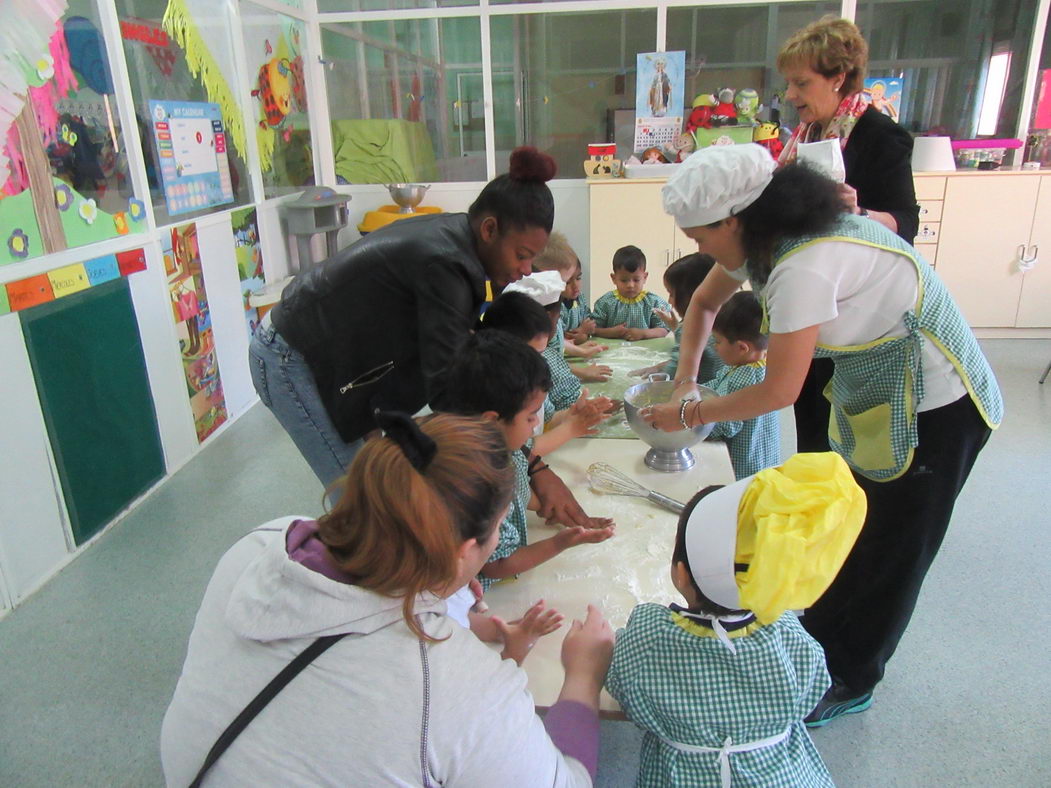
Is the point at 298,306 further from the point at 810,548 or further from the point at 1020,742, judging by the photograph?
the point at 1020,742

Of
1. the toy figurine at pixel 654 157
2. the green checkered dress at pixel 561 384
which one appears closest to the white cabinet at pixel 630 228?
the toy figurine at pixel 654 157

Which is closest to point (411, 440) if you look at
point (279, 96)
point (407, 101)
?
point (279, 96)

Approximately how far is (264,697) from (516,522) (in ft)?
2.00

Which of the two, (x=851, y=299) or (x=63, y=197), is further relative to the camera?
(x=63, y=197)

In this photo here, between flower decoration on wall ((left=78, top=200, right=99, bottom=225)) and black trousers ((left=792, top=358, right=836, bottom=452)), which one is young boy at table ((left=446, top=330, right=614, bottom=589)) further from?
flower decoration on wall ((left=78, top=200, right=99, bottom=225))

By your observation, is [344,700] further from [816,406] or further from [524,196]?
Answer: [816,406]

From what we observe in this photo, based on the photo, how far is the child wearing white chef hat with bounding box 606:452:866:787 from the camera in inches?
31.8

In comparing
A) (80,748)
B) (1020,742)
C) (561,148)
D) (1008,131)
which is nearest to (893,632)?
→ (1020,742)

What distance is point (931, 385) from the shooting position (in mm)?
1215

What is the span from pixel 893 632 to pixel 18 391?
2.26 meters

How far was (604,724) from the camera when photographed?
152cm

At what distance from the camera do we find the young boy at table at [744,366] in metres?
1.76

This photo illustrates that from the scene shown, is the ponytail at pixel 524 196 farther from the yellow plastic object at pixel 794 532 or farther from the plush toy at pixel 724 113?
the plush toy at pixel 724 113

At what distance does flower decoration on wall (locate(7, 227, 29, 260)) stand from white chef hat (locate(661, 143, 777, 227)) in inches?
71.1
